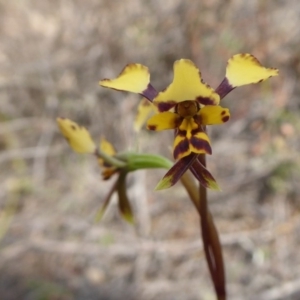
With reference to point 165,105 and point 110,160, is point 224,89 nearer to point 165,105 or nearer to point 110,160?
point 165,105

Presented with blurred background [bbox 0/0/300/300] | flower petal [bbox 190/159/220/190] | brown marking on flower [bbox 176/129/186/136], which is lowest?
flower petal [bbox 190/159/220/190]

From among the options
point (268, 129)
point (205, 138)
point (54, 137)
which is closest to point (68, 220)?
point (54, 137)

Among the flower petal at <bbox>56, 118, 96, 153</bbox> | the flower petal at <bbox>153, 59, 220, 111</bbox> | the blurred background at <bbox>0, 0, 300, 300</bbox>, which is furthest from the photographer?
the blurred background at <bbox>0, 0, 300, 300</bbox>

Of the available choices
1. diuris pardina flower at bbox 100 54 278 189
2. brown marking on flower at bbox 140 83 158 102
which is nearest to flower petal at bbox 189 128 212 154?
diuris pardina flower at bbox 100 54 278 189

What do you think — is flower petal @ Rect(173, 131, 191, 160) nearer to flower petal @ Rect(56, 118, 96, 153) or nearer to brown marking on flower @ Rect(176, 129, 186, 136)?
brown marking on flower @ Rect(176, 129, 186, 136)

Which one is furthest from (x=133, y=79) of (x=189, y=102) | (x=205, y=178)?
(x=205, y=178)

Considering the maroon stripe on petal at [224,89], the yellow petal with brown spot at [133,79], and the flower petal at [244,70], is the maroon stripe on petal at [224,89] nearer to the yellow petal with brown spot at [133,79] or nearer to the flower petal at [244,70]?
the flower petal at [244,70]

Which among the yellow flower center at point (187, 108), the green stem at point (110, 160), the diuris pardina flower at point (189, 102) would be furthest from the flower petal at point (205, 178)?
the green stem at point (110, 160)

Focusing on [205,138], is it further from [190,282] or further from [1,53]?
[1,53]
